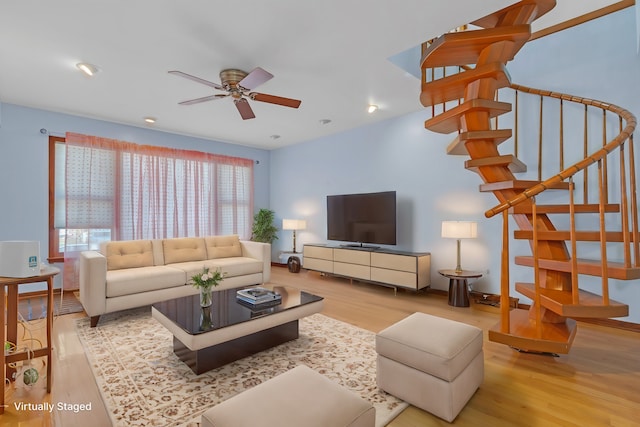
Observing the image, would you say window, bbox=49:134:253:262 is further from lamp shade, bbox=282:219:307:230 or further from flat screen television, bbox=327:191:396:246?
flat screen television, bbox=327:191:396:246

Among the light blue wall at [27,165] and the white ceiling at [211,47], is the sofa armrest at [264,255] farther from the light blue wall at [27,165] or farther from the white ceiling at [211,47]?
the light blue wall at [27,165]

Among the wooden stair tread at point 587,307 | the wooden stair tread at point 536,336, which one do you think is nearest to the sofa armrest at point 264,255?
the wooden stair tread at point 536,336

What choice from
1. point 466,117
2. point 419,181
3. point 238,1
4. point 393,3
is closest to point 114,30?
point 238,1

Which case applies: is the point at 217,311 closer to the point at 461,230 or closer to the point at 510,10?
the point at 461,230

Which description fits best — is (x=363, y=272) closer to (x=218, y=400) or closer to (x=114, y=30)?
(x=218, y=400)

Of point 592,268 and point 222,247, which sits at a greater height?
point 592,268

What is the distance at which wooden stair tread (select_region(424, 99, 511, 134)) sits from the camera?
97.6 inches

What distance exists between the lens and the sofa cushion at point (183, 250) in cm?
414

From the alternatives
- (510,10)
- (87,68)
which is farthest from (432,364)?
(87,68)

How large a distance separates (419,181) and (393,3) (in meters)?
2.76

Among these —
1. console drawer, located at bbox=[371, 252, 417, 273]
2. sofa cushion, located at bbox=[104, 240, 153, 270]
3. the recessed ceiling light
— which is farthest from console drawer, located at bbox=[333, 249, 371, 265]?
the recessed ceiling light

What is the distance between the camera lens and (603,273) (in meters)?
1.94

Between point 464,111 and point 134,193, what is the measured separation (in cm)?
486

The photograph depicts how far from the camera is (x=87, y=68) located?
293 cm
